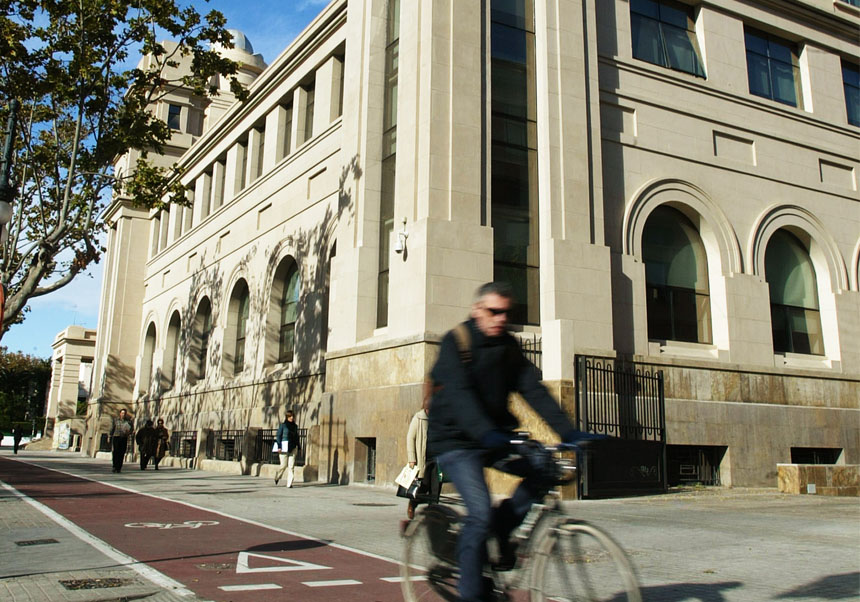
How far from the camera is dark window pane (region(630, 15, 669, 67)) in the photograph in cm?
2148

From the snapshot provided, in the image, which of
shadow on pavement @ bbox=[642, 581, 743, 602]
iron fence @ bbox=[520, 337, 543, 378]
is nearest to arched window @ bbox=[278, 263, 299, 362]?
iron fence @ bbox=[520, 337, 543, 378]

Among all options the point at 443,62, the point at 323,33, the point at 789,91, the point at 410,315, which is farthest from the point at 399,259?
the point at 789,91

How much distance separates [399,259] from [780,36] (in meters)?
15.7

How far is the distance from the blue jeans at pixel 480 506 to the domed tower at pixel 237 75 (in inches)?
1494

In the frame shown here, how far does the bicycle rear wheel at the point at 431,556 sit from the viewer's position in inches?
181

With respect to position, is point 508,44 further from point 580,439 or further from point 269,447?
point 580,439

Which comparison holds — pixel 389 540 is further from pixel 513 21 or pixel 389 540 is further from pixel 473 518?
pixel 513 21

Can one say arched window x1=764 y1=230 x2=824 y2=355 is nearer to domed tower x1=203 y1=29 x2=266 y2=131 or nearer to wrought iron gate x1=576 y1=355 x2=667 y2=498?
wrought iron gate x1=576 y1=355 x2=667 y2=498

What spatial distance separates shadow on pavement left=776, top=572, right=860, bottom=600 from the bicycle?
8.86 feet

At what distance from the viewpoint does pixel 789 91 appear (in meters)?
24.1

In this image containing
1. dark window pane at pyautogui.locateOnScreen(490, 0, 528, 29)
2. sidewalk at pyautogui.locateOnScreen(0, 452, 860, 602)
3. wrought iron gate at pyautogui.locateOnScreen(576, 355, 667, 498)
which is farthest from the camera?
dark window pane at pyautogui.locateOnScreen(490, 0, 528, 29)

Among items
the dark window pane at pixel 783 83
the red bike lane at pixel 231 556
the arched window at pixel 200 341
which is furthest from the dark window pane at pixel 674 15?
the arched window at pixel 200 341

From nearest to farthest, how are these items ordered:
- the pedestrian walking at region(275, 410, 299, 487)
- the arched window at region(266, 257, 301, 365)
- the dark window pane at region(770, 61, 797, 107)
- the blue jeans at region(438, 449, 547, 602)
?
1. the blue jeans at region(438, 449, 547, 602)
2. the pedestrian walking at region(275, 410, 299, 487)
3. the dark window pane at region(770, 61, 797, 107)
4. the arched window at region(266, 257, 301, 365)

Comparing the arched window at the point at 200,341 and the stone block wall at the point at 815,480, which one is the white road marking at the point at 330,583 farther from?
the arched window at the point at 200,341
